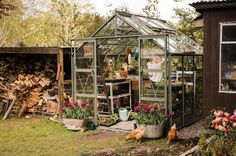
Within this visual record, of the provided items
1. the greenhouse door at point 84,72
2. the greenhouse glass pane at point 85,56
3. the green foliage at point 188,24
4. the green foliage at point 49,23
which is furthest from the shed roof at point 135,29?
the green foliage at point 49,23

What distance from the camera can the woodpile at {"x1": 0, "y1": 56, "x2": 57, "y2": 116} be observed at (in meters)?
11.9

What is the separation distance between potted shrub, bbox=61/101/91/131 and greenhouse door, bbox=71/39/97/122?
45 centimetres

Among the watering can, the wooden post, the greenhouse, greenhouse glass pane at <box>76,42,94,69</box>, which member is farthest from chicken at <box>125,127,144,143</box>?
the wooden post

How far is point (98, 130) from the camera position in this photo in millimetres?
9859

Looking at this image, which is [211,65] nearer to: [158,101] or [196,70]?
[158,101]

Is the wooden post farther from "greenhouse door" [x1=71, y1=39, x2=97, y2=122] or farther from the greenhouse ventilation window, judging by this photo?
the greenhouse ventilation window

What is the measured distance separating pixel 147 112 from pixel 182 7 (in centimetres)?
782

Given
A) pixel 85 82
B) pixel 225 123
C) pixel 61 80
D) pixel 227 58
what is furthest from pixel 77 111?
pixel 225 123

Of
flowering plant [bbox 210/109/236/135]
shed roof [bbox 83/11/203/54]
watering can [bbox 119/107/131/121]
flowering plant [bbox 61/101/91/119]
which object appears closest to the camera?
flowering plant [bbox 210/109/236/135]

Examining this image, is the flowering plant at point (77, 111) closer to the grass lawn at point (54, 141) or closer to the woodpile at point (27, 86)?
the grass lawn at point (54, 141)

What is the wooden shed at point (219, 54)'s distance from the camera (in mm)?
8039

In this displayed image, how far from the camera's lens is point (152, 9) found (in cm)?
1817

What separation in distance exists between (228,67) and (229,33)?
30.7 inches

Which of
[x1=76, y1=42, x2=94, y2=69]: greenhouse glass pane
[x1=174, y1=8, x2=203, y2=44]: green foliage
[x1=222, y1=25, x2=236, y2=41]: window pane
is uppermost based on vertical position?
[x1=174, y1=8, x2=203, y2=44]: green foliage
